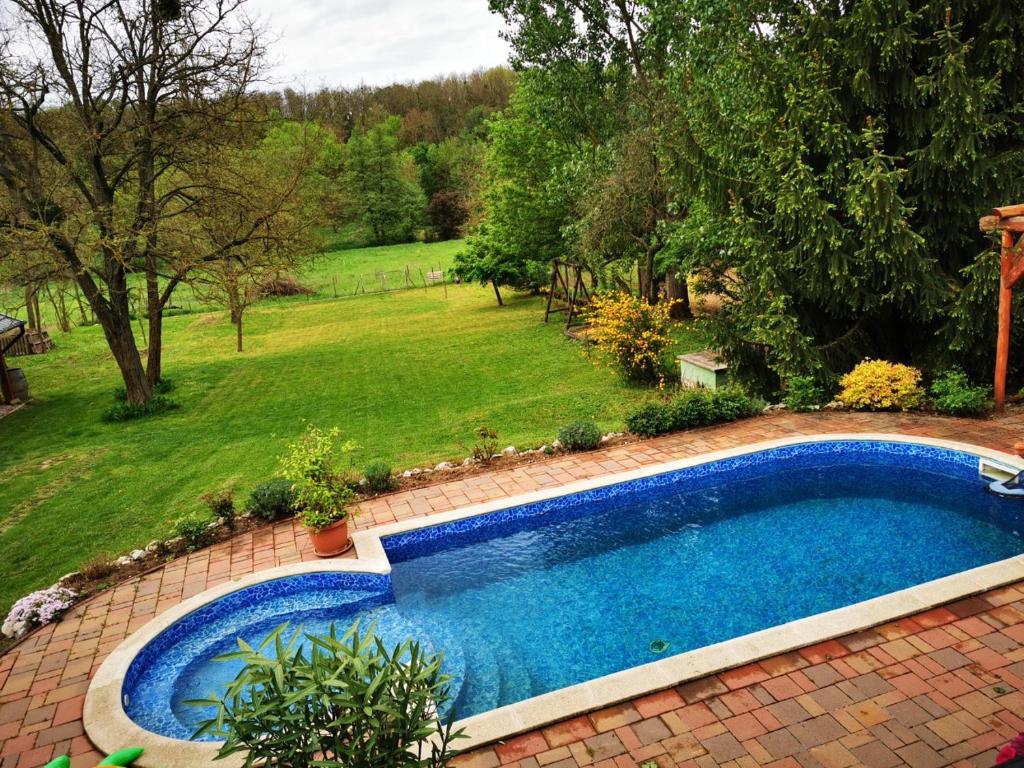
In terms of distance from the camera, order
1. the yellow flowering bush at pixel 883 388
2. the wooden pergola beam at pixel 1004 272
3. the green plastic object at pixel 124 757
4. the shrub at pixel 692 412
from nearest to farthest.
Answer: the green plastic object at pixel 124 757 < the wooden pergola beam at pixel 1004 272 < the yellow flowering bush at pixel 883 388 < the shrub at pixel 692 412

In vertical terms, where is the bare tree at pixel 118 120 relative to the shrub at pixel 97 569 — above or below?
above

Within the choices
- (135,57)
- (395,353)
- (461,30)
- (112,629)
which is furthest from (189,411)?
(461,30)

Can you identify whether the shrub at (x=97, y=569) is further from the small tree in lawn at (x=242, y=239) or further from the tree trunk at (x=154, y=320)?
the tree trunk at (x=154, y=320)

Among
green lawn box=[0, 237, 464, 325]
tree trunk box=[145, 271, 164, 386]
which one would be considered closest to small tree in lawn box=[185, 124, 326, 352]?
tree trunk box=[145, 271, 164, 386]

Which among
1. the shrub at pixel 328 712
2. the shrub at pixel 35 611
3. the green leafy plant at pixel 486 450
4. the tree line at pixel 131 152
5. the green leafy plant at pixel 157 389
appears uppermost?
the tree line at pixel 131 152

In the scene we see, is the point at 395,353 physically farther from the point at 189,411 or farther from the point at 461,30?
the point at 461,30

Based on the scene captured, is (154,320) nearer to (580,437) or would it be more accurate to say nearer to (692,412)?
(580,437)

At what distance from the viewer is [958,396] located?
384 inches

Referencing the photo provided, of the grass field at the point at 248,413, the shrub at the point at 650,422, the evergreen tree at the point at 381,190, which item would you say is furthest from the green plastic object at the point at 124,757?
the evergreen tree at the point at 381,190

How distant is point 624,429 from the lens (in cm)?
1068

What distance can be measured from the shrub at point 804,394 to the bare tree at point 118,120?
11662 millimetres

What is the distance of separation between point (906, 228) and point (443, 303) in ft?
73.7

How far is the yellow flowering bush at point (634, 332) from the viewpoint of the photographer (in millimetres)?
13391

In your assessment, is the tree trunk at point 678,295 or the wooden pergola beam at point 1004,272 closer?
the wooden pergola beam at point 1004,272
